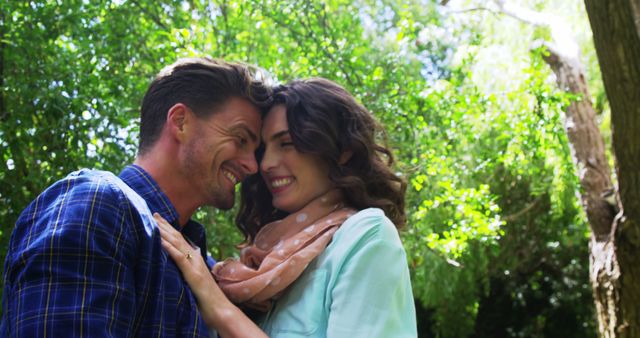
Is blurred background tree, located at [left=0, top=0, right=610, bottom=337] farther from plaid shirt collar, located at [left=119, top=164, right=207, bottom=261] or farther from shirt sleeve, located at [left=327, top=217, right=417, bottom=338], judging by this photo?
shirt sleeve, located at [left=327, top=217, right=417, bottom=338]

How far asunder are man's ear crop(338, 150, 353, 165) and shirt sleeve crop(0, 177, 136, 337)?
33.3 inches

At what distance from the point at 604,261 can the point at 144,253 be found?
4664 millimetres

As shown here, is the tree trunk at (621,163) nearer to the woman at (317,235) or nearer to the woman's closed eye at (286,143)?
the woman at (317,235)

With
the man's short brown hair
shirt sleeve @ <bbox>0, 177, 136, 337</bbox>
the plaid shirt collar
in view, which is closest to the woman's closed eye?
the man's short brown hair

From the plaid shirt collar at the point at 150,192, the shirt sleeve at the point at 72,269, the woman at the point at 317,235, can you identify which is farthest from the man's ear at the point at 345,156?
the shirt sleeve at the point at 72,269

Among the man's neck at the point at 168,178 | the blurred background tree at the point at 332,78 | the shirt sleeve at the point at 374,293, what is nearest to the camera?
the shirt sleeve at the point at 374,293

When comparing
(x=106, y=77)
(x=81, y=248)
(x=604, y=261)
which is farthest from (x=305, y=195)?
(x=604, y=261)

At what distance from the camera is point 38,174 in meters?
3.92

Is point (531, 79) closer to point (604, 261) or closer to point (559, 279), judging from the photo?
point (604, 261)

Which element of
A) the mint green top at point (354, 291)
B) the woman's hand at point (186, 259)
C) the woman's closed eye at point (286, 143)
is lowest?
the mint green top at point (354, 291)

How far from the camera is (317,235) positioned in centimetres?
216

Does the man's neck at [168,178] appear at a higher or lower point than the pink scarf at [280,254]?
higher

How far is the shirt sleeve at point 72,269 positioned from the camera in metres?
1.56

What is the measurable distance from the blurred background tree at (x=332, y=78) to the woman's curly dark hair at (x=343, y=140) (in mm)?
1872
